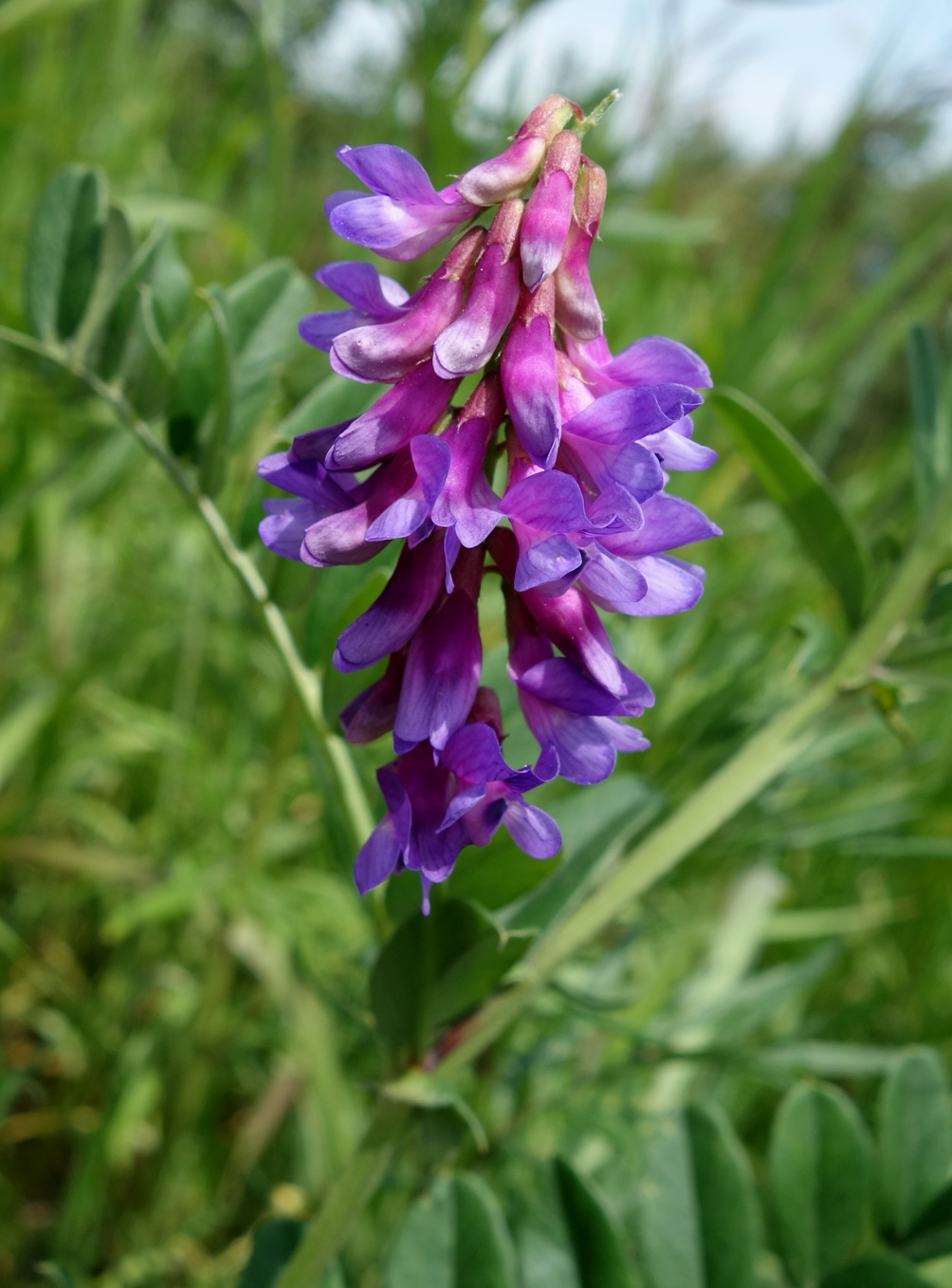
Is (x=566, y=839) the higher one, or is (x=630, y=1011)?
(x=566, y=839)

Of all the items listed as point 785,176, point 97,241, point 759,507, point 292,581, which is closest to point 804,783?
point 292,581

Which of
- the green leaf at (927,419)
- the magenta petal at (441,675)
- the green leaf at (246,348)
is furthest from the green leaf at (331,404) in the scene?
the green leaf at (927,419)

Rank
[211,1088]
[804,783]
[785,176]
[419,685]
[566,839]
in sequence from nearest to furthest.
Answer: [419,685]
[566,839]
[804,783]
[211,1088]
[785,176]

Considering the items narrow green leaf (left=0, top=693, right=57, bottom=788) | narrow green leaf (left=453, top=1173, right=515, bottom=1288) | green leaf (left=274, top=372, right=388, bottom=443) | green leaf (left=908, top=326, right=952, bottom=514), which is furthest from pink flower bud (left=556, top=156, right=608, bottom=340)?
narrow green leaf (left=0, top=693, right=57, bottom=788)

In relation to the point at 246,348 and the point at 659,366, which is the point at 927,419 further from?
the point at 246,348

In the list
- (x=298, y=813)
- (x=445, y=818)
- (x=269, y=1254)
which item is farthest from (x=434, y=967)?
(x=298, y=813)

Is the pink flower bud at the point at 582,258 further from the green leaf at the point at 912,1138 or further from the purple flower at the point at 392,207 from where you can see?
the green leaf at the point at 912,1138

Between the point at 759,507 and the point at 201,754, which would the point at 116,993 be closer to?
the point at 201,754
